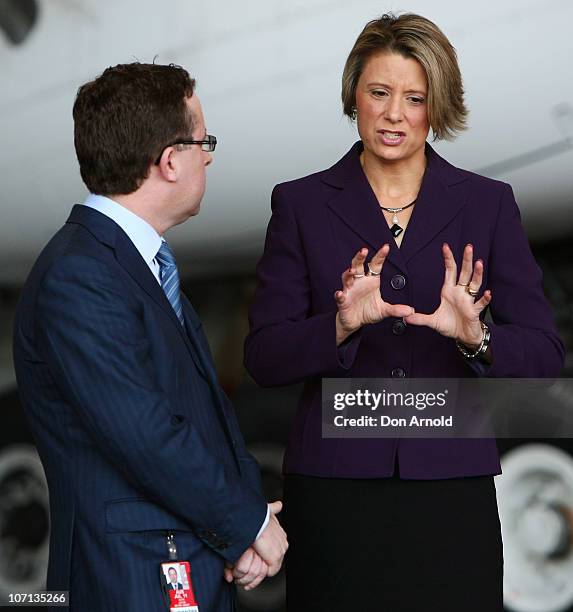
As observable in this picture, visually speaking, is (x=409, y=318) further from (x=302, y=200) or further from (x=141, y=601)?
(x=141, y=601)

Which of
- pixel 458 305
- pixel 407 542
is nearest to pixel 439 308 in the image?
pixel 458 305

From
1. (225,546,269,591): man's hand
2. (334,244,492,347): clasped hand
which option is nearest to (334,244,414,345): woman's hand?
(334,244,492,347): clasped hand

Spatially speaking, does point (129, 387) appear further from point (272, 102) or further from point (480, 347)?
point (272, 102)

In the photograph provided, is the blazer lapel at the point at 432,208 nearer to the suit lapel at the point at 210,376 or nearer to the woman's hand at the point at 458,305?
the woman's hand at the point at 458,305

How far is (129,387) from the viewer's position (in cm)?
135

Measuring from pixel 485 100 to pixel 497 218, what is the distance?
3.24ft

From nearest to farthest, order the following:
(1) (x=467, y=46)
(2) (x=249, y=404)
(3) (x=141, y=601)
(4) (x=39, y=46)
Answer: (3) (x=141, y=601), (1) (x=467, y=46), (4) (x=39, y=46), (2) (x=249, y=404)

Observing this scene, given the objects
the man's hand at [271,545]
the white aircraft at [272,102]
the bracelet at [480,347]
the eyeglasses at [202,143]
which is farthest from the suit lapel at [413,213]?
the white aircraft at [272,102]

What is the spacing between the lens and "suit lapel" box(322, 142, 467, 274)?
5.63 feet

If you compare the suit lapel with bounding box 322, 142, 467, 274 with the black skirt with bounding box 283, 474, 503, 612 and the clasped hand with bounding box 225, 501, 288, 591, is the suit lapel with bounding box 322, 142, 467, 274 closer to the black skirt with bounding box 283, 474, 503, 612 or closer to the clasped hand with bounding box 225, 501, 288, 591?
the black skirt with bounding box 283, 474, 503, 612

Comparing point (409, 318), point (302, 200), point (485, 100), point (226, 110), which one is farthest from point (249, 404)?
point (409, 318)

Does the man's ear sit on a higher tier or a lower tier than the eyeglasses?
lower

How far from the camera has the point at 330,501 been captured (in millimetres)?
1710

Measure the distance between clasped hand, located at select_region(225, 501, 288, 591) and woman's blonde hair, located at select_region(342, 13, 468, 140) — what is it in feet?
2.08
